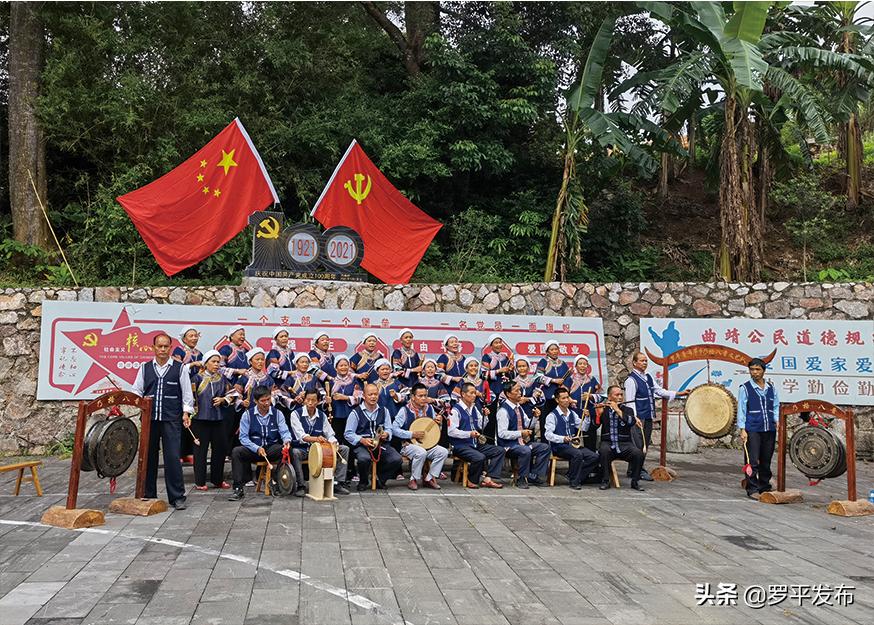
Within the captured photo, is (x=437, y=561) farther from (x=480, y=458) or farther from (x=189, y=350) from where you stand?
(x=189, y=350)

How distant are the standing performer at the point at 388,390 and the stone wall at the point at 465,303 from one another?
110 inches

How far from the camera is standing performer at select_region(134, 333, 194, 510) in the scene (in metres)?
7.99

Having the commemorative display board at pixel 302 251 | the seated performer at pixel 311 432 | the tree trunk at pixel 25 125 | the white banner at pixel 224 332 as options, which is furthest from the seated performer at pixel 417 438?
the tree trunk at pixel 25 125

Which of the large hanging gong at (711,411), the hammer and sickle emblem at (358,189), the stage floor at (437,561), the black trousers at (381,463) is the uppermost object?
the hammer and sickle emblem at (358,189)

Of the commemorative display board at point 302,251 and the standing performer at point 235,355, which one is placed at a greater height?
the commemorative display board at point 302,251

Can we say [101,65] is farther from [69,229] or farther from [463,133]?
[463,133]

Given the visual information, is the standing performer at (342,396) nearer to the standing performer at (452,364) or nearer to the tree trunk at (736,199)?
the standing performer at (452,364)

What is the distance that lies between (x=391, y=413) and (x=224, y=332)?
11.0 feet

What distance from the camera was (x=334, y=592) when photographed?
528 cm

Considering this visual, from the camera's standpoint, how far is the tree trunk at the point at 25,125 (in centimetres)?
1488

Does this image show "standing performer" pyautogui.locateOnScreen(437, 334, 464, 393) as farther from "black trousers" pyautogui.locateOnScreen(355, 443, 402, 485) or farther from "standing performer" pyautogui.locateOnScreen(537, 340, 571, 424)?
"black trousers" pyautogui.locateOnScreen(355, 443, 402, 485)

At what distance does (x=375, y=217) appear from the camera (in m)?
13.4

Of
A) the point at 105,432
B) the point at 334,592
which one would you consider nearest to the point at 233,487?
the point at 105,432

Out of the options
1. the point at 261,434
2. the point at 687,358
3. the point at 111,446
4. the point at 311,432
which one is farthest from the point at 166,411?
the point at 687,358
